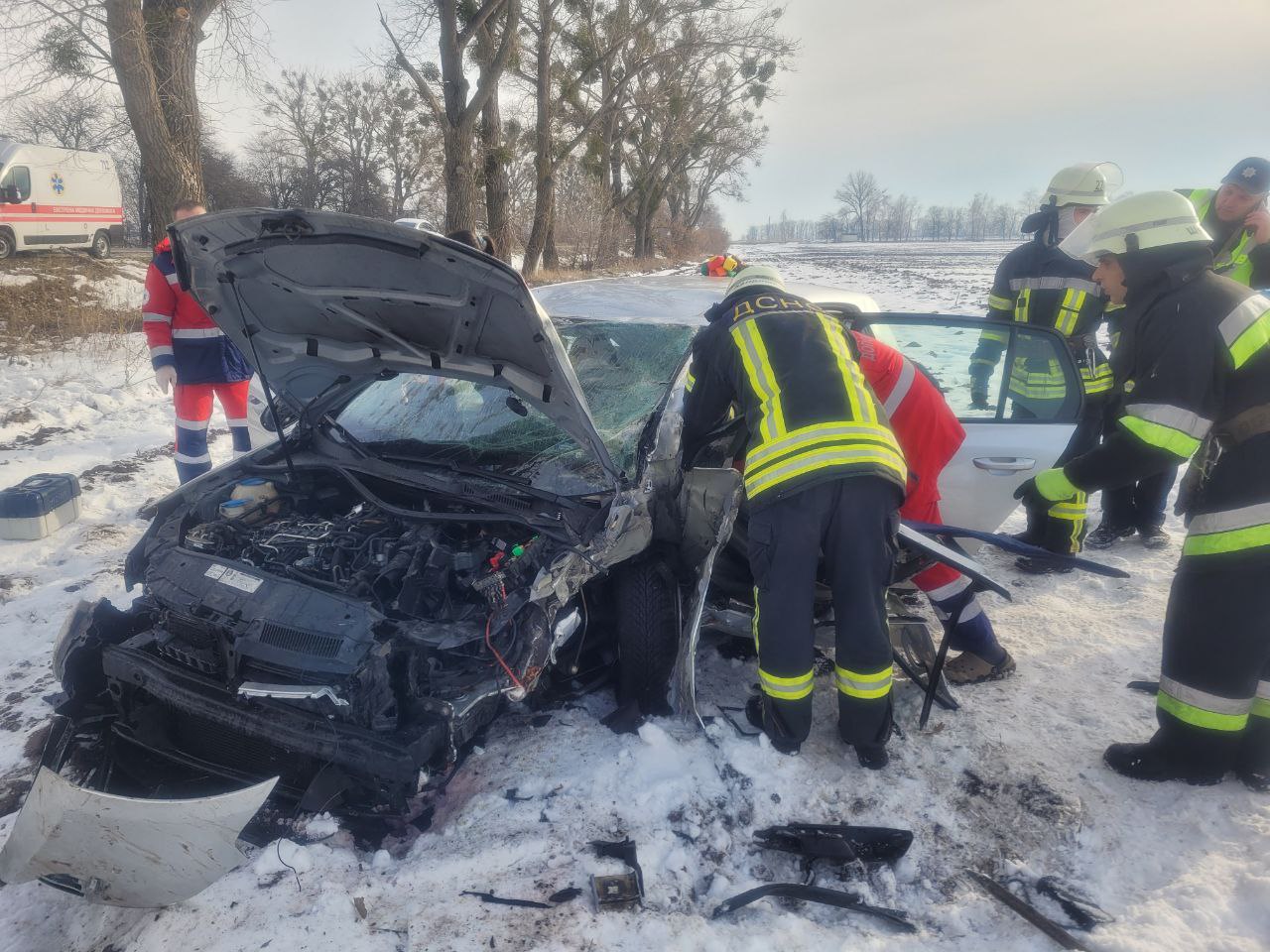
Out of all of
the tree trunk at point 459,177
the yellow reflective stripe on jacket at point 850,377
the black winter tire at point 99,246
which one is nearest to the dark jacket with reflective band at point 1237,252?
the yellow reflective stripe on jacket at point 850,377

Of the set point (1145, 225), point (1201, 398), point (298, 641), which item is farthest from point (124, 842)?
point (1145, 225)

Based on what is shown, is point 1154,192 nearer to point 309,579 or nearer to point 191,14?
point 309,579

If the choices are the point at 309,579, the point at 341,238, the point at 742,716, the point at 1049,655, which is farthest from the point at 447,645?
the point at 1049,655

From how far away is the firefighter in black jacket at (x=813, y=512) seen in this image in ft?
7.73

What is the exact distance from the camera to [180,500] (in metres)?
2.83

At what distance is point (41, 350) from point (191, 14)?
4.14 m

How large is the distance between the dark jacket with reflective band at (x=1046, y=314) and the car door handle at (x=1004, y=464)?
0.37 meters

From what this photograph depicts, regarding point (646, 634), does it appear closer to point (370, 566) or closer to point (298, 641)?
point (370, 566)

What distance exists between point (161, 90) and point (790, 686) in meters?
8.92

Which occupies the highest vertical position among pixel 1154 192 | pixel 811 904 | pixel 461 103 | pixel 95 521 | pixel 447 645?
pixel 461 103

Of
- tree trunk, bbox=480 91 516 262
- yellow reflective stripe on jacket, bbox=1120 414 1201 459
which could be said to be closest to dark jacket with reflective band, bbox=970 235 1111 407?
yellow reflective stripe on jacket, bbox=1120 414 1201 459

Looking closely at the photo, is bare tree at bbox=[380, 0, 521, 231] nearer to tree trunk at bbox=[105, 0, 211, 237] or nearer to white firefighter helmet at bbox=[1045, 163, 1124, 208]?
tree trunk at bbox=[105, 0, 211, 237]

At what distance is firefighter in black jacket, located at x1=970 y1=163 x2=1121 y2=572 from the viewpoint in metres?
3.64

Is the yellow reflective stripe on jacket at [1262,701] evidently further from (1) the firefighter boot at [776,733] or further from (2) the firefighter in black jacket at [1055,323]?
(1) the firefighter boot at [776,733]
